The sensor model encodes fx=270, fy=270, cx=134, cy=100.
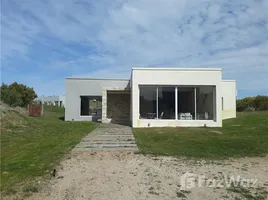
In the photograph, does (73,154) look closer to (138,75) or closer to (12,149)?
(12,149)

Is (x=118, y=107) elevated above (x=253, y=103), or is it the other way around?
(x=253, y=103)

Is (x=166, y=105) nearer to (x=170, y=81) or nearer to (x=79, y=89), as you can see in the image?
(x=170, y=81)

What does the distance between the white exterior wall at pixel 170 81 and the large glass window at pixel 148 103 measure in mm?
311

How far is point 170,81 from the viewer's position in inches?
723

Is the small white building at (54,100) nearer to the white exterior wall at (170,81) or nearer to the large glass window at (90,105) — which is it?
the large glass window at (90,105)

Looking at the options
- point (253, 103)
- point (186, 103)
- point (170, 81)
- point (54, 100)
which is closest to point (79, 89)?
point (170, 81)

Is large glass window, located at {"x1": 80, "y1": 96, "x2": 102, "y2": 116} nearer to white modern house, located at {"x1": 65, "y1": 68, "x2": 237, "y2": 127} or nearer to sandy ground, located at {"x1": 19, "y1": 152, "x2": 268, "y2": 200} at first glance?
white modern house, located at {"x1": 65, "y1": 68, "x2": 237, "y2": 127}

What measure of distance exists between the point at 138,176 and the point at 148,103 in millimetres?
12123

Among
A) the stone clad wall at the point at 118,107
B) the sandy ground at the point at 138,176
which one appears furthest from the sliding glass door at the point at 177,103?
the sandy ground at the point at 138,176

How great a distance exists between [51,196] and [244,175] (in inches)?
180

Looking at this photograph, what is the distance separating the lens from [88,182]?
238 inches

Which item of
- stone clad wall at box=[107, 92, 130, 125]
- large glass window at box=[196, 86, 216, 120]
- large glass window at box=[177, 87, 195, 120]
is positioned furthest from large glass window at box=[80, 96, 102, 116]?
large glass window at box=[196, 86, 216, 120]

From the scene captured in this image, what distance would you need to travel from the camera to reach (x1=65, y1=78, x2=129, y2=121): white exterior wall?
25.1 meters

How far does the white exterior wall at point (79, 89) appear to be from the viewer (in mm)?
25094
